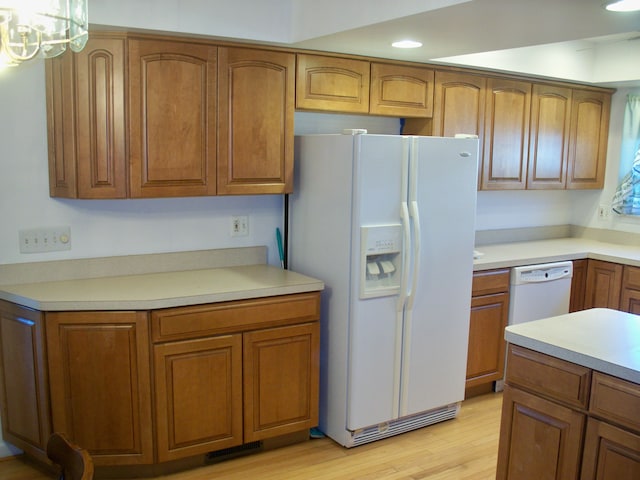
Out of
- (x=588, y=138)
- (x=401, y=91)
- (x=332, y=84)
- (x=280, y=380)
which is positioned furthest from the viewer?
(x=588, y=138)

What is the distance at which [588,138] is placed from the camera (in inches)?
185

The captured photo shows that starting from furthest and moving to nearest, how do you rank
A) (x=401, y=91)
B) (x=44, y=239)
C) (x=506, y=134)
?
(x=506, y=134) < (x=401, y=91) < (x=44, y=239)

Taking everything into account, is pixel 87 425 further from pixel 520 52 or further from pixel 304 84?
pixel 520 52

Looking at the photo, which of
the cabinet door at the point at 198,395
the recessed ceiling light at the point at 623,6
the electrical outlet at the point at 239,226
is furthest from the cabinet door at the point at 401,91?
the cabinet door at the point at 198,395

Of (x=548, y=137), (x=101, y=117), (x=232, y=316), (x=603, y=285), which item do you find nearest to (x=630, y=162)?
(x=548, y=137)

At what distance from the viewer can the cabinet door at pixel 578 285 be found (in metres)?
4.29

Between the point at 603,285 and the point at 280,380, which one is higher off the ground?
the point at 603,285

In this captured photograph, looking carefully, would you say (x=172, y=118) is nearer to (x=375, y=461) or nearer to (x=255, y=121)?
(x=255, y=121)

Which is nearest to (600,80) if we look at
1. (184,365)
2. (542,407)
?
(542,407)

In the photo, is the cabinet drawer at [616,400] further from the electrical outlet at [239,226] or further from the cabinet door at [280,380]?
the electrical outlet at [239,226]

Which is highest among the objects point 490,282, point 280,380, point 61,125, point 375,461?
point 61,125

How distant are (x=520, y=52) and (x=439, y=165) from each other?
4.14 feet

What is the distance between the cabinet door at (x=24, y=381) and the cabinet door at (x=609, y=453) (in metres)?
2.15

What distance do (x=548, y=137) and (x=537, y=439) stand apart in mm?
2735
